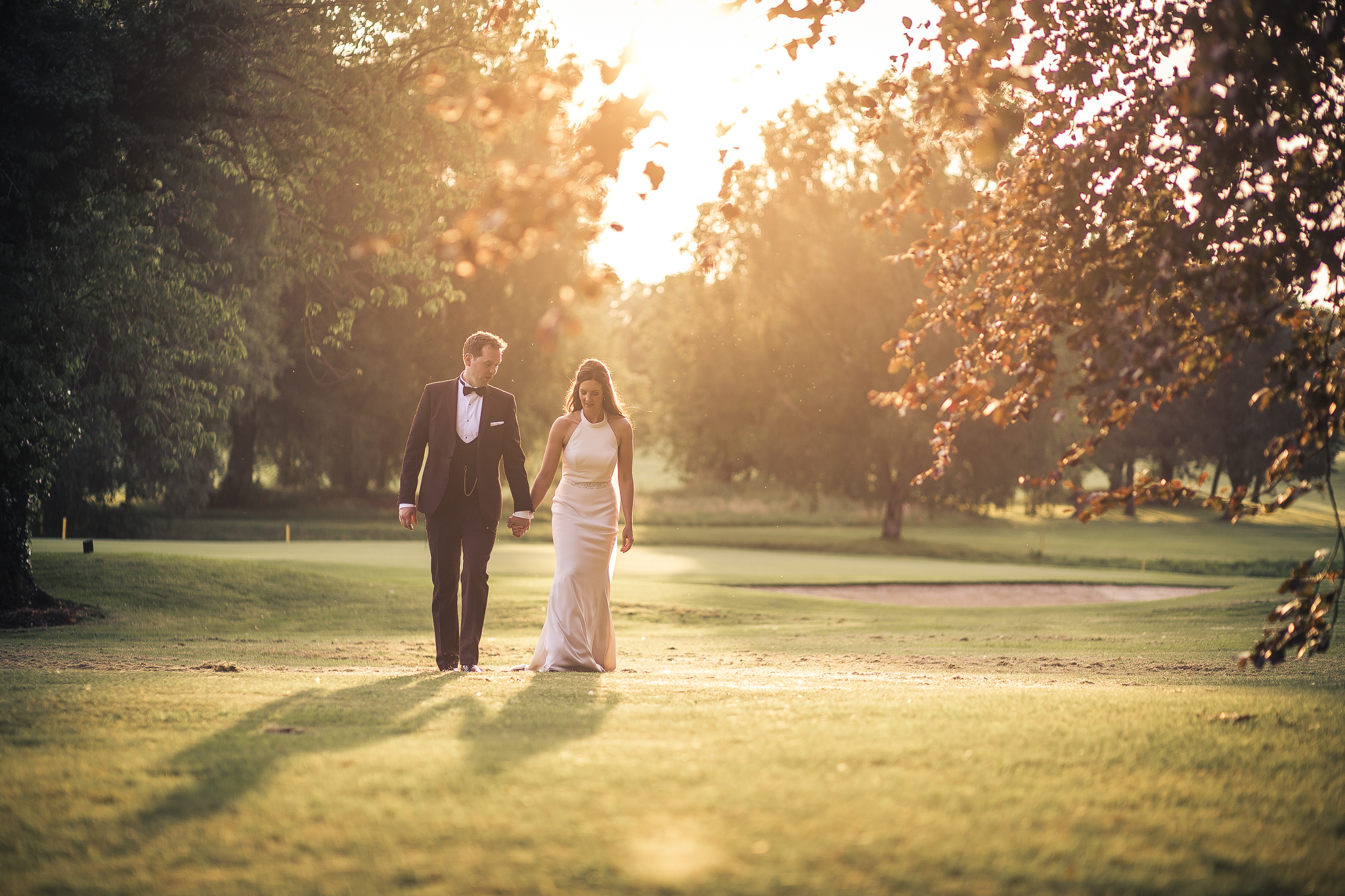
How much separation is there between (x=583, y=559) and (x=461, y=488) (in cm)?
108

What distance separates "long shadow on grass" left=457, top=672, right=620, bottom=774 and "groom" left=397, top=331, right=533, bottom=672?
5.96 feet

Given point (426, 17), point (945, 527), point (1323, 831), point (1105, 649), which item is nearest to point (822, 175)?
point (945, 527)

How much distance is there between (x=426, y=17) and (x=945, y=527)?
39.5 meters

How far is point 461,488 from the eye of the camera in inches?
329

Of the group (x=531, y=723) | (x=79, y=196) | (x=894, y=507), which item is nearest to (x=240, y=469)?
(x=894, y=507)

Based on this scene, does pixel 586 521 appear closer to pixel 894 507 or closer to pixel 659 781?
pixel 659 781

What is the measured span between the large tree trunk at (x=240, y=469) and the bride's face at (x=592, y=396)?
102 feet

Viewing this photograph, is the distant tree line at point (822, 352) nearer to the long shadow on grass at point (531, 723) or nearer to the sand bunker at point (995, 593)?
the sand bunker at point (995, 593)

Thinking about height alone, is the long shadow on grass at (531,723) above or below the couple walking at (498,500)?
below

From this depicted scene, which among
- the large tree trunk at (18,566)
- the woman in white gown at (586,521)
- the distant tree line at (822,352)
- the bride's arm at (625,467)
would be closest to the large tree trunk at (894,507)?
the distant tree line at (822,352)

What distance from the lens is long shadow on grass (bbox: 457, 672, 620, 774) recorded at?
4.42 m

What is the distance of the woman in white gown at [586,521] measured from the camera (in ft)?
27.5

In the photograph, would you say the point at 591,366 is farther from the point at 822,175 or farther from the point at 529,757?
the point at 822,175

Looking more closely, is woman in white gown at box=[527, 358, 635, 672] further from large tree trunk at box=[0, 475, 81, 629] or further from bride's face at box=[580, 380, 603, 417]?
large tree trunk at box=[0, 475, 81, 629]
